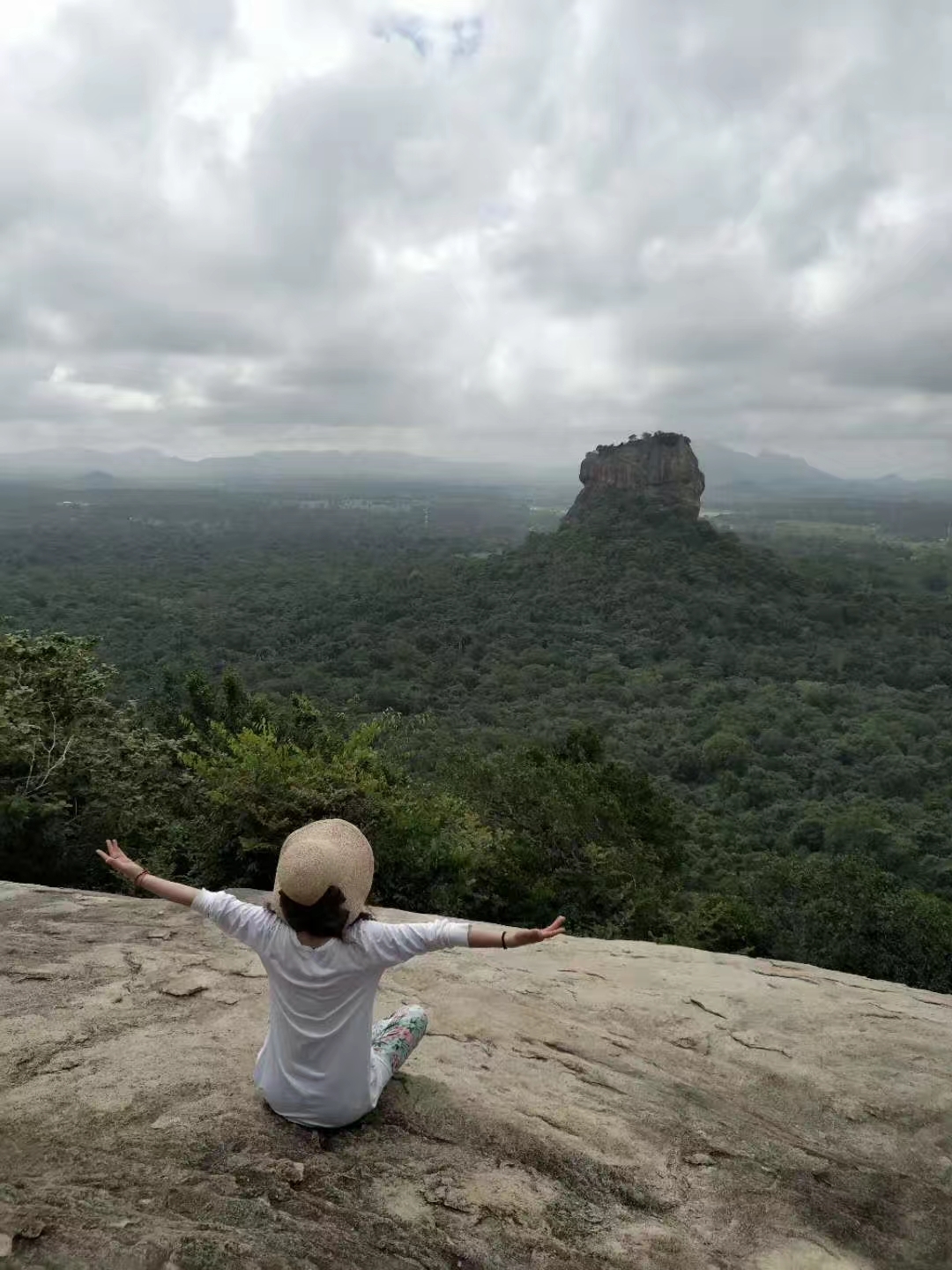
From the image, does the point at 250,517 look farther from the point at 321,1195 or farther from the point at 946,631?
the point at 321,1195

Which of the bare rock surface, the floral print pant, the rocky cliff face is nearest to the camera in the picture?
the bare rock surface

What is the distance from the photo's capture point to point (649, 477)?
86.1m

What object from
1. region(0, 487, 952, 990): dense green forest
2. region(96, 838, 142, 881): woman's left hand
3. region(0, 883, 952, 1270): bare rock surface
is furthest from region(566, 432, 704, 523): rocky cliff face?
region(96, 838, 142, 881): woman's left hand

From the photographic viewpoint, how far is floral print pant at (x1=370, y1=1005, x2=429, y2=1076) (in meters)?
3.49

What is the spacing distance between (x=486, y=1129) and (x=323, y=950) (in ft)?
4.16


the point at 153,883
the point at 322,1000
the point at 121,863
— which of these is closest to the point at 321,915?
the point at 322,1000

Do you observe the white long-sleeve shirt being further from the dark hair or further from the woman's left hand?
the woman's left hand

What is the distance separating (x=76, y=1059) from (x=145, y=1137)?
85cm

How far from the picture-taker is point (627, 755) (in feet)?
129

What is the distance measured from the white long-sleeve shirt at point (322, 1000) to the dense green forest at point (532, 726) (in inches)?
199

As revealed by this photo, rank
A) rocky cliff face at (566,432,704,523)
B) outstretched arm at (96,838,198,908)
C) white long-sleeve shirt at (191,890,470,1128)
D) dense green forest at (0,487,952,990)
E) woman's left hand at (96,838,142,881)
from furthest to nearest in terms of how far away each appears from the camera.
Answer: rocky cliff face at (566,432,704,523)
dense green forest at (0,487,952,990)
woman's left hand at (96,838,142,881)
outstretched arm at (96,838,198,908)
white long-sleeve shirt at (191,890,470,1128)

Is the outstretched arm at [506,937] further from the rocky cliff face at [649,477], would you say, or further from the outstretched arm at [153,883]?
the rocky cliff face at [649,477]

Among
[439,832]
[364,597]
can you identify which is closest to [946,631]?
[364,597]

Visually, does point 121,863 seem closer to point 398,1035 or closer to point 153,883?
point 153,883
